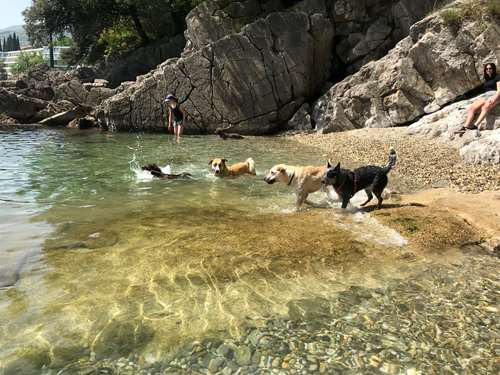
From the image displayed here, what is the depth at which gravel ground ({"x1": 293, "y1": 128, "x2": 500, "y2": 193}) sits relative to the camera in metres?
9.52

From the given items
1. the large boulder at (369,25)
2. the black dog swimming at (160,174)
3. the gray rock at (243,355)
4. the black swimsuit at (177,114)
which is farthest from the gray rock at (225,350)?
the large boulder at (369,25)

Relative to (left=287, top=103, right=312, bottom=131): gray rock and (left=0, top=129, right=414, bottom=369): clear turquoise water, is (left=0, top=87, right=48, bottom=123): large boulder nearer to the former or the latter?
(left=287, top=103, right=312, bottom=131): gray rock

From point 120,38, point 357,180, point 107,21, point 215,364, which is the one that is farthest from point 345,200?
point 107,21

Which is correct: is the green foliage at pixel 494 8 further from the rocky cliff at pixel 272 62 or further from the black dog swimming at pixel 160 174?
the black dog swimming at pixel 160 174

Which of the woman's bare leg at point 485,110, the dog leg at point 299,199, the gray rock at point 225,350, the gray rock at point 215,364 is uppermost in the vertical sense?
the woman's bare leg at point 485,110

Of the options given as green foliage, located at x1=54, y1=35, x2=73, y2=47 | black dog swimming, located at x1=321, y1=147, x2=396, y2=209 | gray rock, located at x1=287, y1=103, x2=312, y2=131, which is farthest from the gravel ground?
green foliage, located at x1=54, y1=35, x2=73, y2=47

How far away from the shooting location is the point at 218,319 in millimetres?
3943

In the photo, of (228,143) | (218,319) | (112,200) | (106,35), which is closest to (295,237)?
(218,319)

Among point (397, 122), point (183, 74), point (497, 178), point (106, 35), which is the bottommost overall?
point (497, 178)

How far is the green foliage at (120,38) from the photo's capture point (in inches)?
1641

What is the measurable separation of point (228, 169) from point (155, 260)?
5.95m

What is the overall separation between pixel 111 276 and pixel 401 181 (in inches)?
325

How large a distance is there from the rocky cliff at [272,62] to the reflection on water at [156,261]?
14599mm

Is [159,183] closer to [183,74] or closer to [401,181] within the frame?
[401,181]
